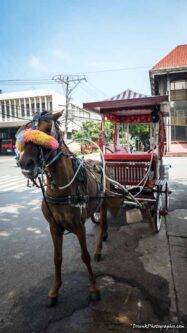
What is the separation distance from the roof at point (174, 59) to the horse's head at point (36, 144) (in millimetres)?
24178

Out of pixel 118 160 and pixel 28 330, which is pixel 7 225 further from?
pixel 28 330

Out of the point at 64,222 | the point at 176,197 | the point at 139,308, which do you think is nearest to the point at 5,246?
the point at 64,222

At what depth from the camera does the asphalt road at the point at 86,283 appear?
10.8 ft

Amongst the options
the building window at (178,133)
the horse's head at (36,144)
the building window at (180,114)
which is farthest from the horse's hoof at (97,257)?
the building window at (178,133)

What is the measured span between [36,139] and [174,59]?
1052 inches

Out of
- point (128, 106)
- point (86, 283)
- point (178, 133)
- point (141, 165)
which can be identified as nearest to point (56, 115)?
point (86, 283)

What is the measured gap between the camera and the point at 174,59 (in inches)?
1033

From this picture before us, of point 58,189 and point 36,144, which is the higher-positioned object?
point 36,144

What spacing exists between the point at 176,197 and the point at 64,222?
6.93m

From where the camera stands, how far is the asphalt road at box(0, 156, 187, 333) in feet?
10.8

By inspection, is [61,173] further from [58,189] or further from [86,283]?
[86,283]

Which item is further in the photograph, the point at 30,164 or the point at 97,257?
the point at 97,257

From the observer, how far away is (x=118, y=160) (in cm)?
635

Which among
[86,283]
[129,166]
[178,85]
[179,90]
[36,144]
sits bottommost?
[86,283]
